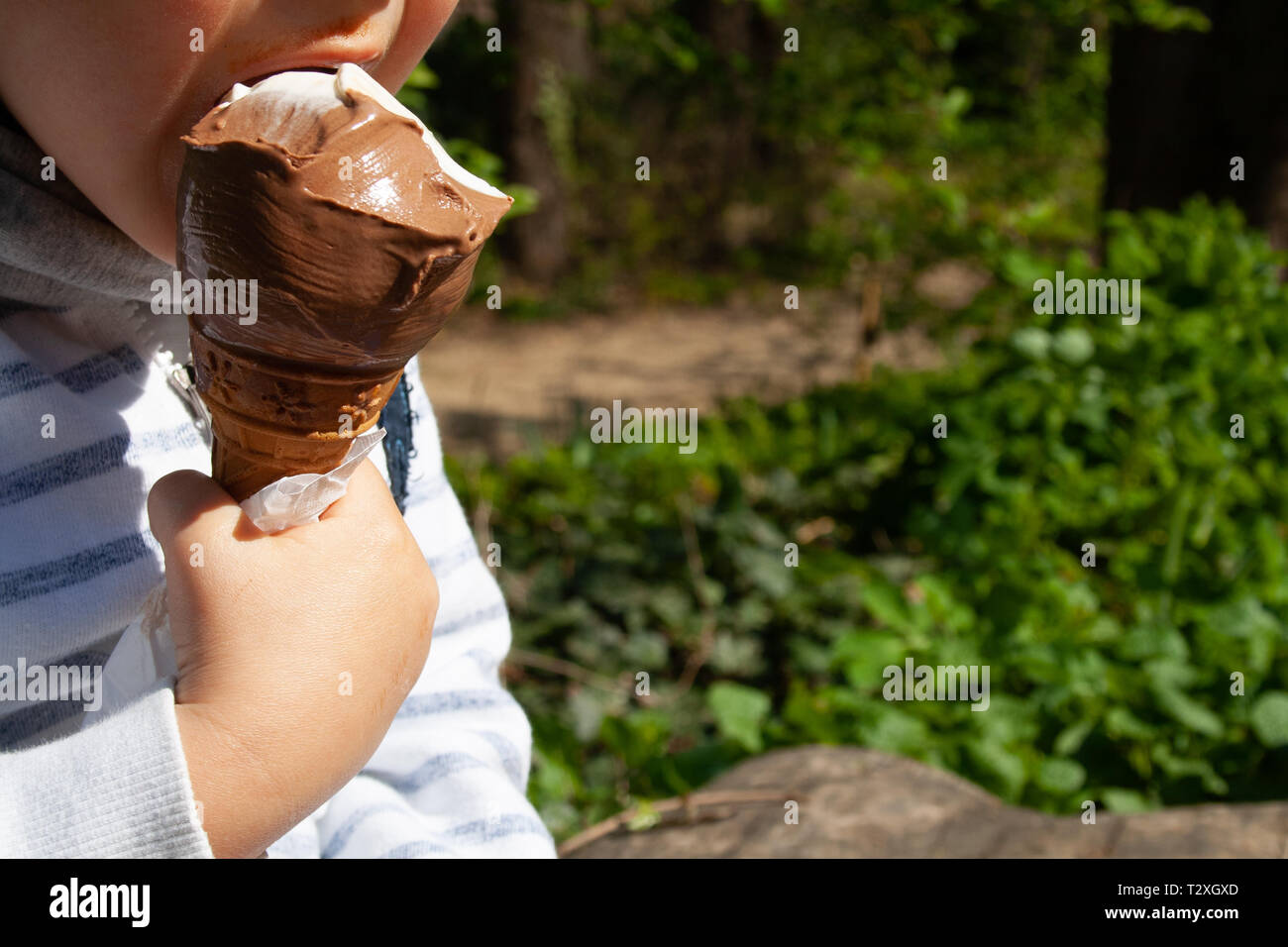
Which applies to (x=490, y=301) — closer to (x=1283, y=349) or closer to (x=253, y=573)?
(x=253, y=573)

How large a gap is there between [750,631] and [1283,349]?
5.59 ft

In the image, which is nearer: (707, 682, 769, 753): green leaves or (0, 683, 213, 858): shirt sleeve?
(0, 683, 213, 858): shirt sleeve

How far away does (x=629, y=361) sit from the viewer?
8391 mm

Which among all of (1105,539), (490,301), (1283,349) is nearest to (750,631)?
(1105,539)

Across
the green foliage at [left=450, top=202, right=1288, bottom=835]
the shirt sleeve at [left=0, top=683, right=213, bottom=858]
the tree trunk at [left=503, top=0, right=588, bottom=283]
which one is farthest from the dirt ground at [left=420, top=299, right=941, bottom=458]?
the shirt sleeve at [left=0, top=683, right=213, bottom=858]

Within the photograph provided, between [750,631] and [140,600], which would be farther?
[750,631]

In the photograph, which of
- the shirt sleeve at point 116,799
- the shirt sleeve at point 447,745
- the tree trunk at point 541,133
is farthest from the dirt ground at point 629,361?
the shirt sleeve at point 116,799

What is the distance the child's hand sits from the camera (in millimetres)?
911

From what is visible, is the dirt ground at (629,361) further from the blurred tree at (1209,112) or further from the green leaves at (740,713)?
the green leaves at (740,713)

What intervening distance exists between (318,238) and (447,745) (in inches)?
28.8

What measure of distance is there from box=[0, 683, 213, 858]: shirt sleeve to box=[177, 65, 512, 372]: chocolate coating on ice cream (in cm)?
31

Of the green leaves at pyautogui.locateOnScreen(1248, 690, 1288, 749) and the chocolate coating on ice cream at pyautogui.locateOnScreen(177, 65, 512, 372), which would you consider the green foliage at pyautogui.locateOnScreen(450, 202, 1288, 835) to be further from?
the chocolate coating on ice cream at pyautogui.locateOnScreen(177, 65, 512, 372)

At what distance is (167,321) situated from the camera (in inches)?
45.5

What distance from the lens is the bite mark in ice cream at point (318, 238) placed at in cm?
78
